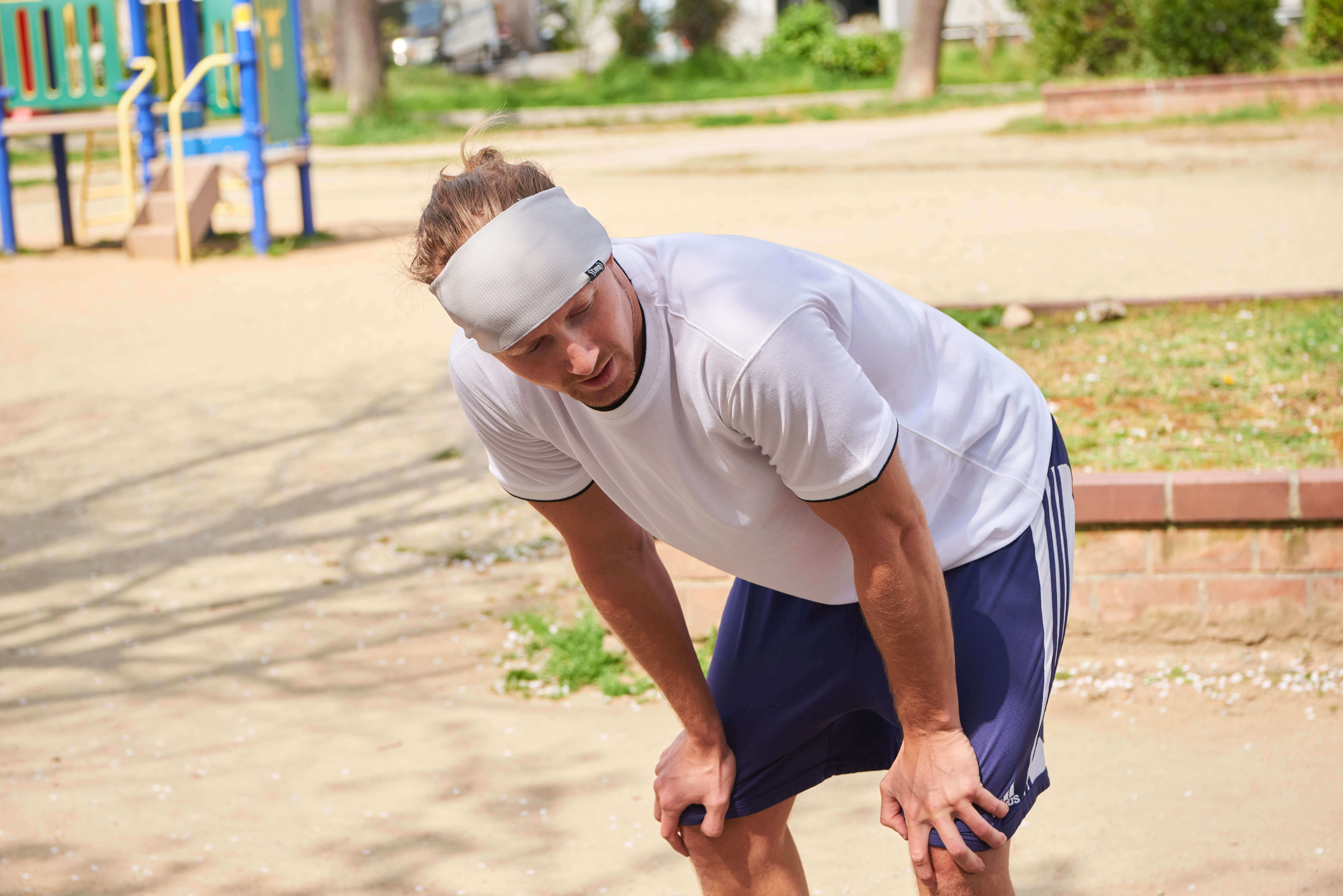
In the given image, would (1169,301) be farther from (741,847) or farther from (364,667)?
(741,847)

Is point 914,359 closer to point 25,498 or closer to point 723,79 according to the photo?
point 25,498

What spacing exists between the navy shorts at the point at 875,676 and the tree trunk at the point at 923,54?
67.2 feet

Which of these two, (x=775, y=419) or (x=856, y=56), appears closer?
(x=775, y=419)

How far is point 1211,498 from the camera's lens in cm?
364

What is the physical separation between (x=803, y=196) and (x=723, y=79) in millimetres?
17894

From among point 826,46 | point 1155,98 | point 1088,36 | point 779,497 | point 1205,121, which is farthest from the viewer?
point 826,46

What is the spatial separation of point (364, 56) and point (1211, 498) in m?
20.0

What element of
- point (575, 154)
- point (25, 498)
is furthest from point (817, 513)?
point (575, 154)

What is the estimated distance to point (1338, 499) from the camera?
11.7 feet

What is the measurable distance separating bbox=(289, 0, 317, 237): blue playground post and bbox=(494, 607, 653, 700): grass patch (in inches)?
316

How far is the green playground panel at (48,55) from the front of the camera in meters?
11.3

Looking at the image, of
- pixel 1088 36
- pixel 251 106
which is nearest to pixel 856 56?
pixel 1088 36

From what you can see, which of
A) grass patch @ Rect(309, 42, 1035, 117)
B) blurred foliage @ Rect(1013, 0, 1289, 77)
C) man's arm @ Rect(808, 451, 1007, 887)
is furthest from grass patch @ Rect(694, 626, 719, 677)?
grass patch @ Rect(309, 42, 1035, 117)

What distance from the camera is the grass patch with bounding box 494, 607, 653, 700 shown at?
386cm
